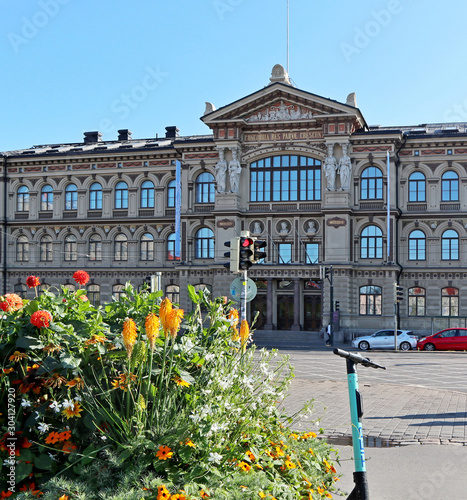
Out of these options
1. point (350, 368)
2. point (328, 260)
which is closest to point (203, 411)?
point (350, 368)

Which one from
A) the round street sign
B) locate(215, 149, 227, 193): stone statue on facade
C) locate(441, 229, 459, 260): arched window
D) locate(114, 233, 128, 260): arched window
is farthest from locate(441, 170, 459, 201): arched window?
the round street sign

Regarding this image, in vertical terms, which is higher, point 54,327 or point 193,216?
point 193,216

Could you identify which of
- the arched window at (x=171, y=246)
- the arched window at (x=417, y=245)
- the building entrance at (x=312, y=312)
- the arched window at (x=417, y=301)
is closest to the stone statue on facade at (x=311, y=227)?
the building entrance at (x=312, y=312)

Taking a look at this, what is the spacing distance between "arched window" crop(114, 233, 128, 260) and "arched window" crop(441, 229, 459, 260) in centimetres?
2415

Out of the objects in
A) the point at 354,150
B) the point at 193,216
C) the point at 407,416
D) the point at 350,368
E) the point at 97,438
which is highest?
the point at 354,150

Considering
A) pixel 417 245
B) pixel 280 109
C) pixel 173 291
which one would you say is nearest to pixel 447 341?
pixel 417 245

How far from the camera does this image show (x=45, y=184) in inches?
2219

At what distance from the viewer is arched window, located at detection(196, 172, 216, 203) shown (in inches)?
2026

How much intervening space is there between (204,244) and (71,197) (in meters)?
12.5

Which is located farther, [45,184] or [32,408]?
[45,184]

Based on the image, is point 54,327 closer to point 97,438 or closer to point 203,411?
point 97,438

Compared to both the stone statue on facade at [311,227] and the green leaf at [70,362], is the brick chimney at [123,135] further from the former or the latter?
the green leaf at [70,362]

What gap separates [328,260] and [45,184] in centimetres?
2470

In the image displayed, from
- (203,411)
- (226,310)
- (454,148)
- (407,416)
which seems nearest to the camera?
(203,411)
